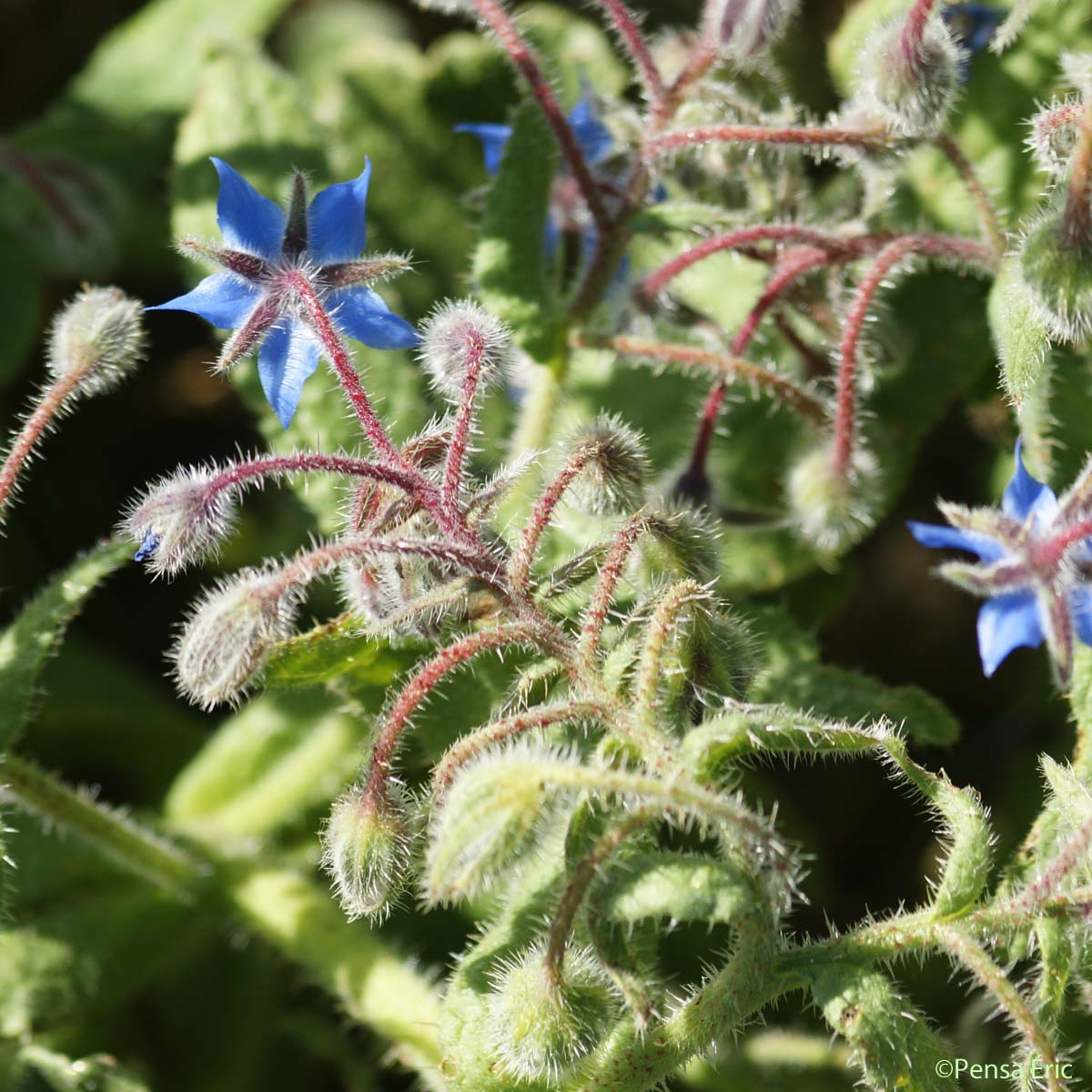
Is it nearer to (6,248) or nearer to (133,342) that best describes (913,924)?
(133,342)

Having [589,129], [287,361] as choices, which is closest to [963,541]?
[287,361]

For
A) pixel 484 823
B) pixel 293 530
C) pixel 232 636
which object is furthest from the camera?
pixel 293 530

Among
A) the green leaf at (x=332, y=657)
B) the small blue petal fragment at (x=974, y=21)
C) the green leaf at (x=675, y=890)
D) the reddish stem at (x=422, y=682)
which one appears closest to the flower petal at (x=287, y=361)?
the green leaf at (x=332, y=657)

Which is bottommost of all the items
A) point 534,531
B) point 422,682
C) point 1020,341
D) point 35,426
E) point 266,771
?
point 266,771

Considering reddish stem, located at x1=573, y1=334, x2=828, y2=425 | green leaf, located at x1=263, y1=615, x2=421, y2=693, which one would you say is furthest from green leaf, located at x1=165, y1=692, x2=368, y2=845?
reddish stem, located at x1=573, y1=334, x2=828, y2=425

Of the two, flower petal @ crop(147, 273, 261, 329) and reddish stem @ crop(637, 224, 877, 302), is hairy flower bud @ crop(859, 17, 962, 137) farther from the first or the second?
flower petal @ crop(147, 273, 261, 329)

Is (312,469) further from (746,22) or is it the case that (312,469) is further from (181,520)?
(746,22)

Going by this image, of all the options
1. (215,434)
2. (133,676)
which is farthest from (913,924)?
(215,434)
